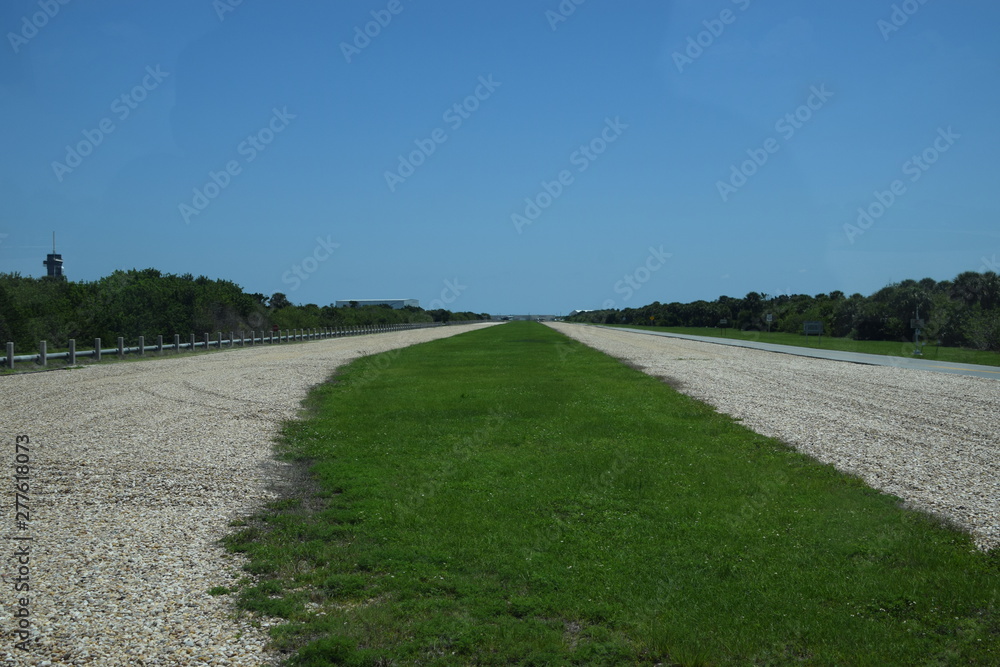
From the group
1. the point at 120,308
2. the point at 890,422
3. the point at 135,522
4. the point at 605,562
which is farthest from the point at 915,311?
the point at 135,522

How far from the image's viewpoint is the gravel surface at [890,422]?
358 inches

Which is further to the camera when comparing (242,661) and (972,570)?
(972,570)

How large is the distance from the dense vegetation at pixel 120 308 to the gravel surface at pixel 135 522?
2495 centimetres

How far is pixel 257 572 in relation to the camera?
6.06 m

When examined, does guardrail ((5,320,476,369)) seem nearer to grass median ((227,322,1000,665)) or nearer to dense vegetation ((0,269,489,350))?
dense vegetation ((0,269,489,350))

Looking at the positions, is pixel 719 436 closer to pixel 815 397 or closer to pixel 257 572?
pixel 815 397

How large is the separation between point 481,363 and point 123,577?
90.8 ft

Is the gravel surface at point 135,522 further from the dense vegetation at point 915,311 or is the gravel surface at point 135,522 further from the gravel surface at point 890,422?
the dense vegetation at point 915,311

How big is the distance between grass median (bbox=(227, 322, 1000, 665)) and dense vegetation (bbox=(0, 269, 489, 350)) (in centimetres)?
3299

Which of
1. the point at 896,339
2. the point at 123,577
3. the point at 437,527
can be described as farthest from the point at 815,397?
the point at 896,339

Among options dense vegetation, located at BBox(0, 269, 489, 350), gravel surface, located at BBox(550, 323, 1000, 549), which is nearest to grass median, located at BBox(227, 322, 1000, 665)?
gravel surface, located at BBox(550, 323, 1000, 549)

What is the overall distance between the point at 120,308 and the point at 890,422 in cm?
4343

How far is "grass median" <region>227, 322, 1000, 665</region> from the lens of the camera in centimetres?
484

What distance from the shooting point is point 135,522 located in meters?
7.43
